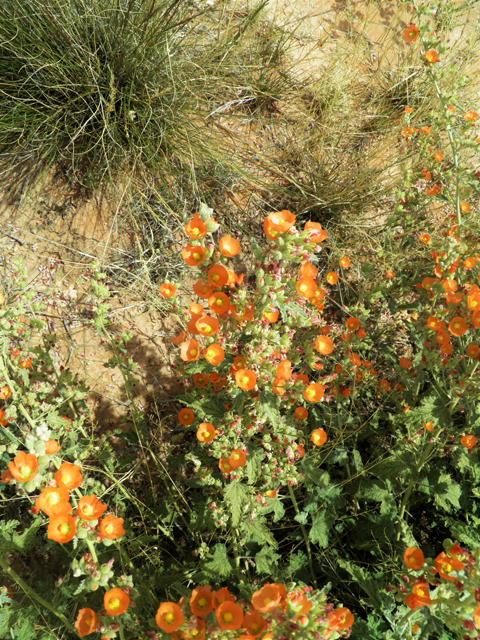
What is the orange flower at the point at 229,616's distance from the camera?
1.24m

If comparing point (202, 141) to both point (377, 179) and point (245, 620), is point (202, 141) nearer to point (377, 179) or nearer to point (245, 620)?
point (377, 179)

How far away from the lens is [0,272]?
3041 millimetres

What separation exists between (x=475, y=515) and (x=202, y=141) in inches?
128

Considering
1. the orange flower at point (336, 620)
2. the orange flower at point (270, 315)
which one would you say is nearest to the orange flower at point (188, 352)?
the orange flower at point (270, 315)

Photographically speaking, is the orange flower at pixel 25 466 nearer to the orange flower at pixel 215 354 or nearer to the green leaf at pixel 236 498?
the orange flower at pixel 215 354

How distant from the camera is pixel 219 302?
152 centimetres

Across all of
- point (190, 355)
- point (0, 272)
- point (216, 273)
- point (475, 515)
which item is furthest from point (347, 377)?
point (0, 272)

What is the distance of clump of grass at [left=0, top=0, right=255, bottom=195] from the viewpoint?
300 cm

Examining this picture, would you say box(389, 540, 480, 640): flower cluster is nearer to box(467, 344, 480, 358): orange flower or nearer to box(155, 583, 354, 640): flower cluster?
box(155, 583, 354, 640): flower cluster

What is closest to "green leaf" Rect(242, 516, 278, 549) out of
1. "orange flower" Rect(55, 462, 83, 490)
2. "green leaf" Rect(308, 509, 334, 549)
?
"green leaf" Rect(308, 509, 334, 549)

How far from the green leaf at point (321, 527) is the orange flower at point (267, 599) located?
33.2 inches

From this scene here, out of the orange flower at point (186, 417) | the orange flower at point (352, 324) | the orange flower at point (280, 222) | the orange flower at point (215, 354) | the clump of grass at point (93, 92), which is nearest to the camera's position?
the orange flower at point (280, 222)

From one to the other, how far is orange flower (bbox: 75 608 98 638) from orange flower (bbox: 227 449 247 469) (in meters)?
0.67

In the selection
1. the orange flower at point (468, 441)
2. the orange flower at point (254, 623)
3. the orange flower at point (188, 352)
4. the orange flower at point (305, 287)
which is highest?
the orange flower at point (305, 287)
